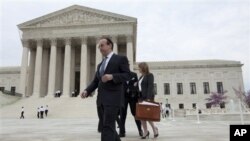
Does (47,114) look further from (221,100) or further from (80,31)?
(221,100)

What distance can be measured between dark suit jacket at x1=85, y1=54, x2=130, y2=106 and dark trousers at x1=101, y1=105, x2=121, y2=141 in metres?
0.09

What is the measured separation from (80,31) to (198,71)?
26.9m

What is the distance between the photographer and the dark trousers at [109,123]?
11.6 ft

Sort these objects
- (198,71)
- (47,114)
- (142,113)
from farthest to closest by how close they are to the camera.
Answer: (198,71) < (47,114) < (142,113)

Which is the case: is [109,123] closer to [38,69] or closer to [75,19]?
[38,69]

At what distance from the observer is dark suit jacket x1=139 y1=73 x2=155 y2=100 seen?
6.23 m

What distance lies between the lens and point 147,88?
6.29m

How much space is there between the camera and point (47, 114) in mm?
26719

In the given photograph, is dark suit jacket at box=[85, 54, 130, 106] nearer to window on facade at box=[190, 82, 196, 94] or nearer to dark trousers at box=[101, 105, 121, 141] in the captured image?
dark trousers at box=[101, 105, 121, 141]

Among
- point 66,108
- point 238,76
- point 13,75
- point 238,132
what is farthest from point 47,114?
point 238,76

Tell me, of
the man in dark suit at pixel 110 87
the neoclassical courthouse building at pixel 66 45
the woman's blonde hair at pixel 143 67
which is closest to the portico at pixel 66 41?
→ the neoclassical courthouse building at pixel 66 45

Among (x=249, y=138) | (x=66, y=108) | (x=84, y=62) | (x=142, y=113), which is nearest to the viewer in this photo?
(x=249, y=138)

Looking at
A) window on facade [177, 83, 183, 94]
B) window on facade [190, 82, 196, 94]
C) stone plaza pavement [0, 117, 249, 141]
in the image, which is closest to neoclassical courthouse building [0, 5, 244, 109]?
window on facade [177, 83, 183, 94]

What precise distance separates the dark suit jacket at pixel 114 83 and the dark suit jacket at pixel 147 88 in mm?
2422
